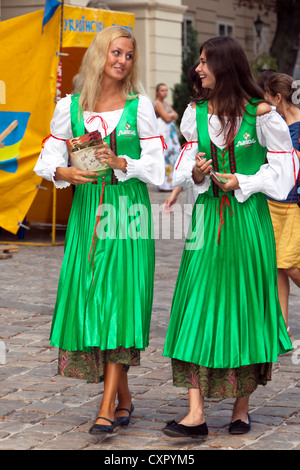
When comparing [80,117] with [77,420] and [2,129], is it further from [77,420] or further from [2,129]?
[2,129]

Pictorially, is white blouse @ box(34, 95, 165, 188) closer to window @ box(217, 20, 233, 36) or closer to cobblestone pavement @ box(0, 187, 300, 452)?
cobblestone pavement @ box(0, 187, 300, 452)

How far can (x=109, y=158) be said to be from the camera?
4125 millimetres

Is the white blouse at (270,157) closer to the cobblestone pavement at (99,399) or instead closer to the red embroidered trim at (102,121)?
the red embroidered trim at (102,121)

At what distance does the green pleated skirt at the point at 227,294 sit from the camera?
4086mm

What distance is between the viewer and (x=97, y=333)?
4145mm

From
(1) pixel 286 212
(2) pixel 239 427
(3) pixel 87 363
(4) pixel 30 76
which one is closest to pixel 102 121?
(3) pixel 87 363

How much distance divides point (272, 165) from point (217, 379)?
0.97 m

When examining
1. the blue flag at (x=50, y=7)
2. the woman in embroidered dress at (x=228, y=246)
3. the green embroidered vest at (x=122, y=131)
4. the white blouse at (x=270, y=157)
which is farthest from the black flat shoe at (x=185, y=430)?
the blue flag at (x=50, y=7)

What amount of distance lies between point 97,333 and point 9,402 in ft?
2.69

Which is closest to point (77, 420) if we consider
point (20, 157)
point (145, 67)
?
point (20, 157)

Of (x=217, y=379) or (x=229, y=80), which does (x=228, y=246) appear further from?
(x=229, y=80)

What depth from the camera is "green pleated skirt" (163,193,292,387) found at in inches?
161

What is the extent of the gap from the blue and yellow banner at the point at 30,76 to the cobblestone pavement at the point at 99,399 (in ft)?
10.8

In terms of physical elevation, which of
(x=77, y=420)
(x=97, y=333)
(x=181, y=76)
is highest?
(x=181, y=76)
